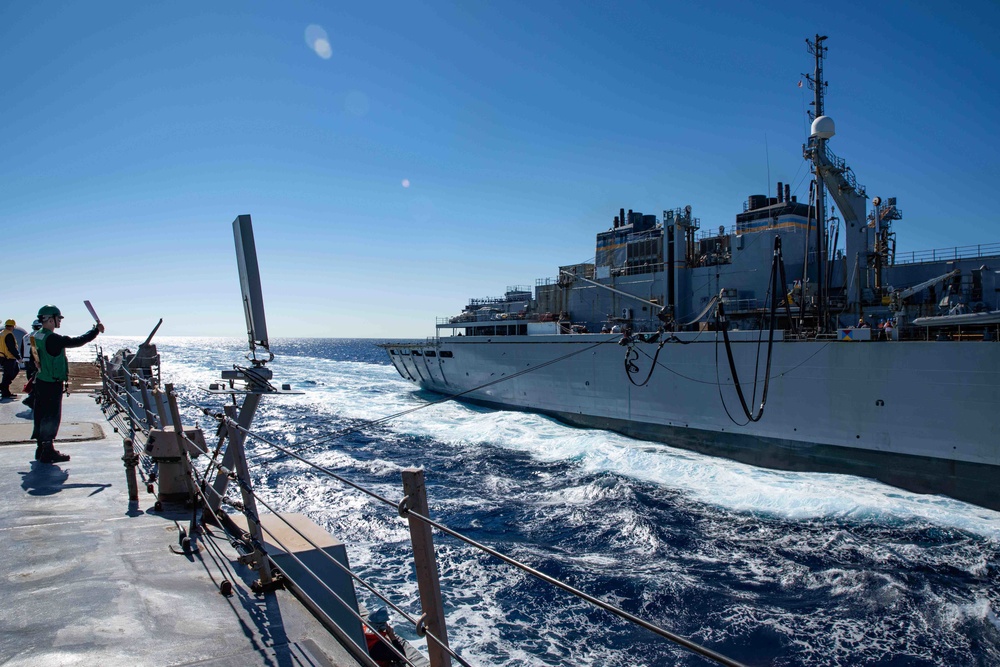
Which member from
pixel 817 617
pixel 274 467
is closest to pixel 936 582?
pixel 817 617

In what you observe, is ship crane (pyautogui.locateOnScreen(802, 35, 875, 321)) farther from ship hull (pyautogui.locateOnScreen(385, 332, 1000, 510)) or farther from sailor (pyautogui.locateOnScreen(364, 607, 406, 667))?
sailor (pyautogui.locateOnScreen(364, 607, 406, 667))

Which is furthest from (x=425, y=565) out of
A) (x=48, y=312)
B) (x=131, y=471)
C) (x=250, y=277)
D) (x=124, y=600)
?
(x=48, y=312)

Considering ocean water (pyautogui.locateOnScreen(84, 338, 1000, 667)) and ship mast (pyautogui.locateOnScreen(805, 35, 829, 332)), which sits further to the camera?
ship mast (pyautogui.locateOnScreen(805, 35, 829, 332))

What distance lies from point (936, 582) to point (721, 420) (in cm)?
970

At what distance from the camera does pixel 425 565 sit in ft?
7.14

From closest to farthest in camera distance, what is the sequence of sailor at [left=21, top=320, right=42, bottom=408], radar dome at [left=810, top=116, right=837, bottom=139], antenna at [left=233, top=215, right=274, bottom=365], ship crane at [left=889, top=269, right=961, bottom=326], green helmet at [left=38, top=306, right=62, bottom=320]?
antenna at [left=233, top=215, right=274, bottom=365]
green helmet at [left=38, top=306, right=62, bottom=320]
sailor at [left=21, top=320, right=42, bottom=408]
ship crane at [left=889, top=269, right=961, bottom=326]
radar dome at [left=810, top=116, right=837, bottom=139]

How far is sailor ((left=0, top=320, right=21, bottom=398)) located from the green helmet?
9.32 metres

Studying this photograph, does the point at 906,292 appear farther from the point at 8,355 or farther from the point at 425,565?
the point at 8,355

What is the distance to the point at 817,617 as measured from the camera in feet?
31.0

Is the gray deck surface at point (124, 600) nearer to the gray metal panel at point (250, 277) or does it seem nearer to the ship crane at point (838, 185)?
the gray metal panel at point (250, 277)

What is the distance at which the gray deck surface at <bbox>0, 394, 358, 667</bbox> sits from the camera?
3.06 m

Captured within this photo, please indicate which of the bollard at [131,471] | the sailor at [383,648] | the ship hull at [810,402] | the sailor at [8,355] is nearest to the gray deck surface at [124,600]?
the bollard at [131,471]

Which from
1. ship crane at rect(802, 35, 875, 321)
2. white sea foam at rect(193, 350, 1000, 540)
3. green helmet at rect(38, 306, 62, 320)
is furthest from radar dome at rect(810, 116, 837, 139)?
green helmet at rect(38, 306, 62, 320)

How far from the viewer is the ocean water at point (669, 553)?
866 centimetres
